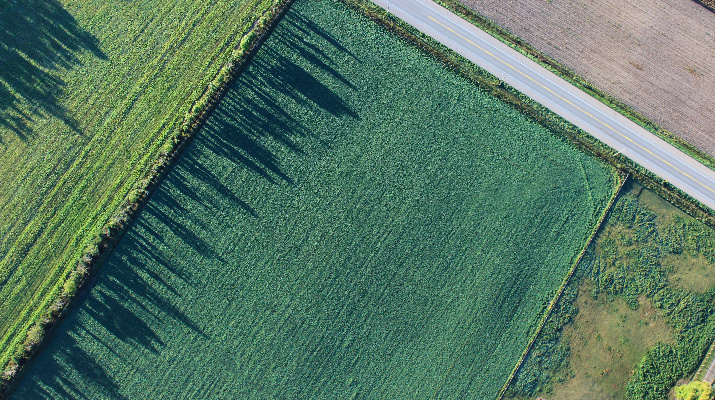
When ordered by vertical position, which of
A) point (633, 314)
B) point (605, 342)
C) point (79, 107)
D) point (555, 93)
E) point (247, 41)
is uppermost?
point (555, 93)

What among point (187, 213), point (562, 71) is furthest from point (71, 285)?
point (562, 71)

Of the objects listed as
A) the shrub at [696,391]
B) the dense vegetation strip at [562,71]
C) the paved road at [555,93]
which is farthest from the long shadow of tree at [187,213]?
the shrub at [696,391]

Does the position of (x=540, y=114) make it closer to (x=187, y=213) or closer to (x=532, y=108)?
(x=532, y=108)

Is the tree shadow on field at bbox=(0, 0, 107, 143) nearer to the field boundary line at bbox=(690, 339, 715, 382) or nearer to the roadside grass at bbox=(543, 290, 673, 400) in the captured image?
the roadside grass at bbox=(543, 290, 673, 400)

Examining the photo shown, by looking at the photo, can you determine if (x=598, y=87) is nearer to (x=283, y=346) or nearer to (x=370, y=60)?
(x=370, y=60)

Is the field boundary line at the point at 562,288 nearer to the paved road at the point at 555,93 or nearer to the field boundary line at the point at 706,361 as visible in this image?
the paved road at the point at 555,93

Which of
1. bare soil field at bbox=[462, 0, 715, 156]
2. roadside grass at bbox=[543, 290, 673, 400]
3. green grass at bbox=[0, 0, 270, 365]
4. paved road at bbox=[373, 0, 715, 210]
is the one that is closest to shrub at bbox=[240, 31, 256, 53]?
green grass at bbox=[0, 0, 270, 365]
